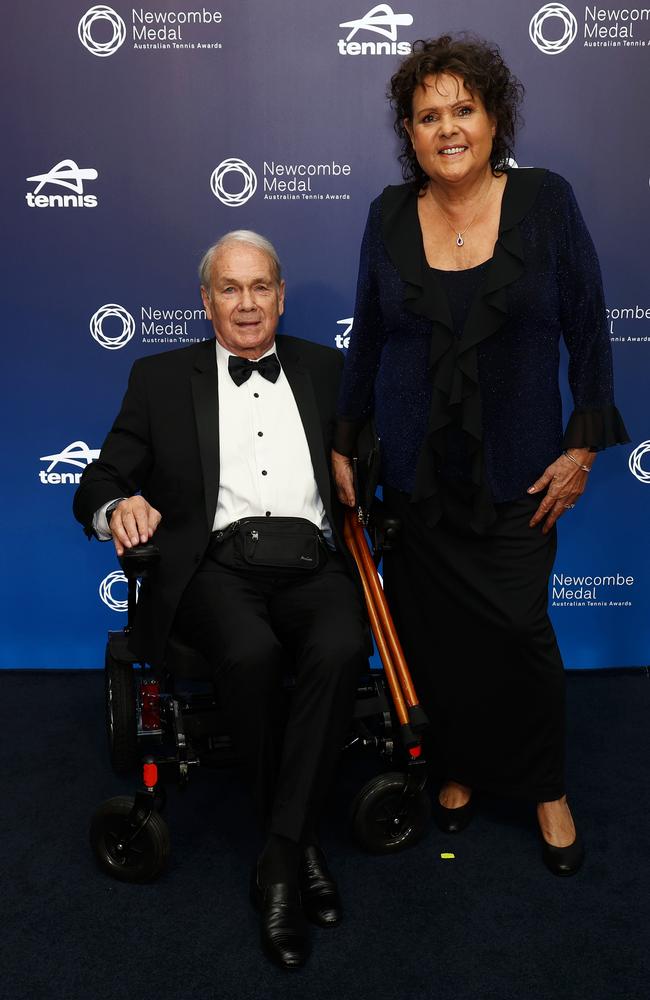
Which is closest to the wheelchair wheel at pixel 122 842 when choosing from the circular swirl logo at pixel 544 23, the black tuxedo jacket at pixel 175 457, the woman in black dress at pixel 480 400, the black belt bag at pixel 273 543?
the black tuxedo jacket at pixel 175 457

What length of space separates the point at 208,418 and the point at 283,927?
133cm

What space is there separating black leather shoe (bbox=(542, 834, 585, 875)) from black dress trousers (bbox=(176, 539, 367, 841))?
0.65m

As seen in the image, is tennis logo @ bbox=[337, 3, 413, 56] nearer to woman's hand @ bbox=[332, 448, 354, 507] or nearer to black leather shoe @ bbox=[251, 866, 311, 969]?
woman's hand @ bbox=[332, 448, 354, 507]

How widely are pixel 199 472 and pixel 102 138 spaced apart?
1497 millimetres

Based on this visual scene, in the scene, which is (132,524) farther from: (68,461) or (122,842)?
(68,461)

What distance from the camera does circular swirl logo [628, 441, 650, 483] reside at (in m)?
3.75

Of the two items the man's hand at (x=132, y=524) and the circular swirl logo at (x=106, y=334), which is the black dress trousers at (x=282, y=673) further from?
the circular swirl logo at (x=106, y=334)

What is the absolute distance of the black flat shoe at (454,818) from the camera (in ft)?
8.96

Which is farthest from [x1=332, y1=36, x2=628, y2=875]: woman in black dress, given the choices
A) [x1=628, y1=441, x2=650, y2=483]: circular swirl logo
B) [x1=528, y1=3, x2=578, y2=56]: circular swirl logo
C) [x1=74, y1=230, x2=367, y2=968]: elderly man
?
[x1=628, y1=441, x2=650, y2=483]: circular swirl logo

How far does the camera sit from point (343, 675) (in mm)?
2391

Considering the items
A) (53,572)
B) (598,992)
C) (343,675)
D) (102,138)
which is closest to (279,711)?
(343,675)

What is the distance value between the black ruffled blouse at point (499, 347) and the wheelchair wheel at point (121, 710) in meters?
1.06

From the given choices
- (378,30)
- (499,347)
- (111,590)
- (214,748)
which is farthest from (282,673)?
(378,30)

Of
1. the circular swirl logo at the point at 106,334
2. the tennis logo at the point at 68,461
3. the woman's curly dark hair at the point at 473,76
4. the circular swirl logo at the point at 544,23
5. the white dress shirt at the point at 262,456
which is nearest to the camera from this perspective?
the woman's curly dark hair at the point at 473,76
